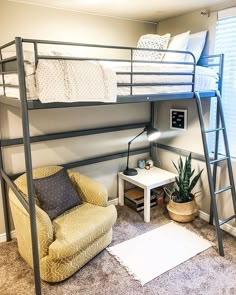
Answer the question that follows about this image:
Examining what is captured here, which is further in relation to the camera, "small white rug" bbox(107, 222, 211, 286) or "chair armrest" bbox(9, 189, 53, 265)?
"small white rug" bbox(107, 222, 211, 286)

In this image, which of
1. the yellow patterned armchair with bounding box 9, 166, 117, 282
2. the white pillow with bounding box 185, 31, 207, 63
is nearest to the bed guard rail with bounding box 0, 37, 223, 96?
the white pillow with bounding box 185, 31, 207, 63

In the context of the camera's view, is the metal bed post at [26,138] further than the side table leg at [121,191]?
No

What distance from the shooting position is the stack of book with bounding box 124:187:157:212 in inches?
131

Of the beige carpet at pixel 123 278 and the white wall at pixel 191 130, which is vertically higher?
the white wall at pixel 191 130

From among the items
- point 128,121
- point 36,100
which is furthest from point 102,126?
point 36,100

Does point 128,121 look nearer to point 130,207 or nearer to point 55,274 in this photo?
point 130,207

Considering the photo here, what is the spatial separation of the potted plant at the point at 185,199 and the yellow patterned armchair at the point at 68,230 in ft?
2.88

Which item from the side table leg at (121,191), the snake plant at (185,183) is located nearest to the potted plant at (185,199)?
the snake plant at (185,183)

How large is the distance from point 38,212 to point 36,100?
0.91m

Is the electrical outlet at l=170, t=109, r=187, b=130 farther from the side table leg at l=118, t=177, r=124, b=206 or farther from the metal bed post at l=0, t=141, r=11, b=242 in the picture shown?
the metal bed post at l=0, t=141, r=11, b=242

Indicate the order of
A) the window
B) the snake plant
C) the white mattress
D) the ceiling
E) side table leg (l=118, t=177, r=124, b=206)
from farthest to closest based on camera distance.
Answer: side table leg (l=118, t=177, r=124, b=206)
the snake plant
the window
the ceiling
the white mattress

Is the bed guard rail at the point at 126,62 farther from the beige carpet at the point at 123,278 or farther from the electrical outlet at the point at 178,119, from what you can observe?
the beige carpet at the point at 123,278

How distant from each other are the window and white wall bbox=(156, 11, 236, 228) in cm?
8

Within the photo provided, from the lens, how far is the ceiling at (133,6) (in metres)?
2.47
